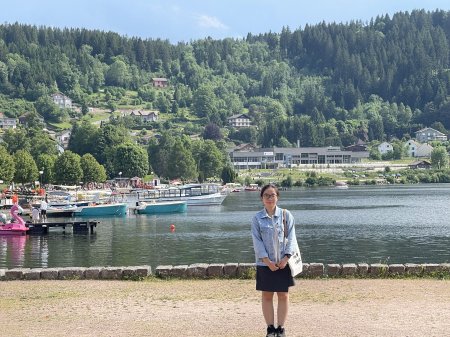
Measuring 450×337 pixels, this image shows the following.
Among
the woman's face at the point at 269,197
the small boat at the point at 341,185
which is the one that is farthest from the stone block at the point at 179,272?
the small boat at the point at 341,185

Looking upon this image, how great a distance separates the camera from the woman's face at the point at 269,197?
14195 millimetres

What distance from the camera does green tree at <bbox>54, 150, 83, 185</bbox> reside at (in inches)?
4727

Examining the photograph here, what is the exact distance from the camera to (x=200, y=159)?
16562 centimetres

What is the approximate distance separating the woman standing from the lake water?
69.5ft

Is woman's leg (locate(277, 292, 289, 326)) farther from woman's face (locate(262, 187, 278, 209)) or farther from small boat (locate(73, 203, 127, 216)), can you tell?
small boat (locate(73, 203, 127, 216))

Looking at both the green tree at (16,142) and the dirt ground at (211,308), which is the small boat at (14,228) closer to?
the dirt ground at (211,308)

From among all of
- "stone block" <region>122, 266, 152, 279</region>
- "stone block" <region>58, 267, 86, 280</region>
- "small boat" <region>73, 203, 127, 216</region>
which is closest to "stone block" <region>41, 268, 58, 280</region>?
"stone block" <region>58, 267, 86, 280</region>

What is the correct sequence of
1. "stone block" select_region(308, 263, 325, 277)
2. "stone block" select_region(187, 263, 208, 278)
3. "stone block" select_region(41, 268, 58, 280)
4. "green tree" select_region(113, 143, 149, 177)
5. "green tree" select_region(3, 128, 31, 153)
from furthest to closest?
"green tree" select_region(3, 128, 31, 153) < "green tree" select_region(113, 143, 149, 177) < "stone block" select_region(41, 268, 58, 280) < "stone block" select_region(187, 263, 208, 278) < "stone block" select_region(308, 263, 325, 277)

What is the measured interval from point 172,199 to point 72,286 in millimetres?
77396

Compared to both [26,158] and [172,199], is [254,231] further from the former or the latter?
[26,158]

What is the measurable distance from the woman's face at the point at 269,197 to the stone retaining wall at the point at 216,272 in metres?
9.72

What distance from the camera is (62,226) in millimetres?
59031

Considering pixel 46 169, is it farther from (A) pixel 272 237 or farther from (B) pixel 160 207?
(A) pixel 272 237

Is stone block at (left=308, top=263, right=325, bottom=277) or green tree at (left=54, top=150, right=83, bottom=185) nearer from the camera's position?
stone block at (left=308, top=263, right=325, bottom=277)
